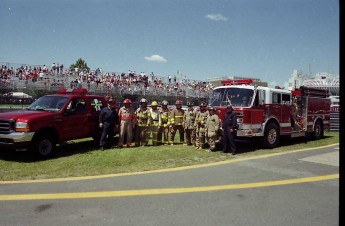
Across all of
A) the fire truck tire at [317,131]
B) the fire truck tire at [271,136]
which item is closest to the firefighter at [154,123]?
the fire truck tire at [271,136]

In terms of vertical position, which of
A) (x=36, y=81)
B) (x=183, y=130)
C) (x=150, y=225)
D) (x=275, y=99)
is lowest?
(x=150, y=225)

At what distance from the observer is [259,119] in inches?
436

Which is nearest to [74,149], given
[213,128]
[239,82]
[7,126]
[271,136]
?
[7,126]

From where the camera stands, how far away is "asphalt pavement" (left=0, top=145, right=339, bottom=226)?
4.61 metres

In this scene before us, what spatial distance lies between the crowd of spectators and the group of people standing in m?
13.4

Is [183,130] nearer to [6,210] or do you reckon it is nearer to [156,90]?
[6,210]

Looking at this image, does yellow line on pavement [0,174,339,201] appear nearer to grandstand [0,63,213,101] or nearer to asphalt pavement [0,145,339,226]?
asphalt pavement [0,145,339,226]

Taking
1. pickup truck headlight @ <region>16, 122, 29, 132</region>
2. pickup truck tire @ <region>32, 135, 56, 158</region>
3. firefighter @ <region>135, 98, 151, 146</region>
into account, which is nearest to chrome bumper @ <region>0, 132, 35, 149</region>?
pickup truck headlight @ <region>16, 122, 29, 132</region>

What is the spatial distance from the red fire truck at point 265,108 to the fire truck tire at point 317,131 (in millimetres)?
449

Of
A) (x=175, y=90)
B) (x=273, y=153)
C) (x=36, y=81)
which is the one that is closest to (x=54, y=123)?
Answer: (x=273, y=153)

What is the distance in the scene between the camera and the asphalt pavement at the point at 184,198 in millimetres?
4605

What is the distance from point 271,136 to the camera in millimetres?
11617

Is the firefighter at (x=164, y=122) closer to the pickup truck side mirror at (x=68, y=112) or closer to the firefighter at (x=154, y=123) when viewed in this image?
the firefighter at (x=154, y=123)

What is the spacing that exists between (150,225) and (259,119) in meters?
7.62
